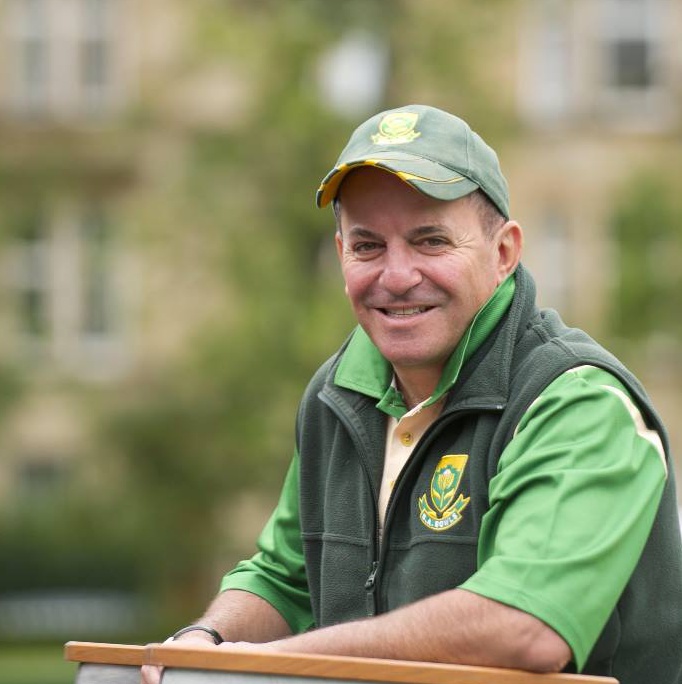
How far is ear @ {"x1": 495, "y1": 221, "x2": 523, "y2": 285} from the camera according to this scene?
3.66m

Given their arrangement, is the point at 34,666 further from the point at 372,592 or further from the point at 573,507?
the point at 573,507

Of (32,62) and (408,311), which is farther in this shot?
(32,62)

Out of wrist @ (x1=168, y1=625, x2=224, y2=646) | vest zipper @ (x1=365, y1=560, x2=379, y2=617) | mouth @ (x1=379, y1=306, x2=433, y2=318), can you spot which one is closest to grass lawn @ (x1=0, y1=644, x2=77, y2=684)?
wrist @ (x1=168, y1=625, x2=224, y2=646)

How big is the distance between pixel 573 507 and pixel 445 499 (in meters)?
0.38

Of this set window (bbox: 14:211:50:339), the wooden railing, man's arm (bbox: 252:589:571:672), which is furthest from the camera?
window (bbox: 14:211:50:339)

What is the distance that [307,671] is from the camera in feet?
9.48

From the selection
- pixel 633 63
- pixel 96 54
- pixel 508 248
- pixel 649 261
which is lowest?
pixel 649 261

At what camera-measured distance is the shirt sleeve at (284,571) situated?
397 cm

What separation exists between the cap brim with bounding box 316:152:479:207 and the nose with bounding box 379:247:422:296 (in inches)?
6.6

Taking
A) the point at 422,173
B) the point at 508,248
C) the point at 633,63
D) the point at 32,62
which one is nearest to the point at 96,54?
the point at 32,62

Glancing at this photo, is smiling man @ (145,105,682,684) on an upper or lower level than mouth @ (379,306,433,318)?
lower

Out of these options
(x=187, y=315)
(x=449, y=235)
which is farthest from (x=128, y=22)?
(x=449, y=235)

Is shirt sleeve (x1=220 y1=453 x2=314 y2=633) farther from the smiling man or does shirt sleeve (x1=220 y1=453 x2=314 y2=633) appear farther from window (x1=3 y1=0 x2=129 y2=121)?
window (x1=3 y1=0 x2=129 y2=121)

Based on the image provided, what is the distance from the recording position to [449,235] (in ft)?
11.6
